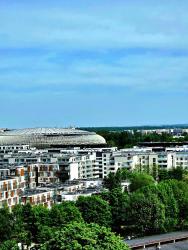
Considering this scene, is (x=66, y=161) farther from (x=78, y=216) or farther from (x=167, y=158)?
(x=78, y=216)

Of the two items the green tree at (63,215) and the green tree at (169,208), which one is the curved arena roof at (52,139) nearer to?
the green tree at (169,208)

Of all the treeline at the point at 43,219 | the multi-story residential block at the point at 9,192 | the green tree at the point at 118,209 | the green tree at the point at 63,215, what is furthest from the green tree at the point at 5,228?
the multi-story residential block at the point at 9,192

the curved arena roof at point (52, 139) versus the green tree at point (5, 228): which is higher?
the curved arena roof at point (52, 139)

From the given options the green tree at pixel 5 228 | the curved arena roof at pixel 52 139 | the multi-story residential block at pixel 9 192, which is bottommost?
the green tree at pixel 5 228

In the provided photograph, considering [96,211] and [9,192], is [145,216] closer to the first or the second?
[96,211]

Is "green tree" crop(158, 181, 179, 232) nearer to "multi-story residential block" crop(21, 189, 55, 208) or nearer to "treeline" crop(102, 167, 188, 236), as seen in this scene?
"treeline" crop(102, 167, 188, 236)
